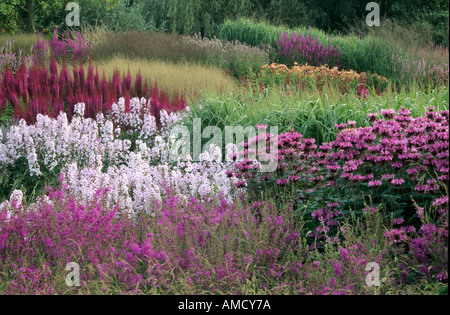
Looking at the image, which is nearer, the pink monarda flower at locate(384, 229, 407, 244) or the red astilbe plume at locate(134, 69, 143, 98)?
the pink monarda flower at locate(384, 229, 407, 244)

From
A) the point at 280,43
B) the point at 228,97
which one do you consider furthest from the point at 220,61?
the point at 228,97

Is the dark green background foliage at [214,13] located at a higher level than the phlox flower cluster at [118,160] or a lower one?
higher

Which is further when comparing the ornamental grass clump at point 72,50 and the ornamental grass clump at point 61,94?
the ornamental grass clump at point 72,50

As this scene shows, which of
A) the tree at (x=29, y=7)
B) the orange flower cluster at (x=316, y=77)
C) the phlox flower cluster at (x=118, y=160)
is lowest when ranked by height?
the phlox flower cluster at (x=118, y=160)

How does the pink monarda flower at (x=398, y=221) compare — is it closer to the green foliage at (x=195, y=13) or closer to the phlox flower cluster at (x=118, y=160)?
the phlox flower cluster at (x=118, y=160)

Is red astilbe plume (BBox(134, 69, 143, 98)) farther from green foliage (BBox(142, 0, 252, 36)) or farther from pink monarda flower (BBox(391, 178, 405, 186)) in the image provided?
green foliage (BBox(142, 0, 252, 36))

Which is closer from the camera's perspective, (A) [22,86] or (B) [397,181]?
(B) [397,181]

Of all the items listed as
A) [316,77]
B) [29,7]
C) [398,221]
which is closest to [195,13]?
[29,7]

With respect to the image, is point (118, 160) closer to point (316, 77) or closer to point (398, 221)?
point (398, 221)

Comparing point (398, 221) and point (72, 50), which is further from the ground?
point (72, 50)

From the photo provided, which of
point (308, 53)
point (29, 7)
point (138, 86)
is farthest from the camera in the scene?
point (29, 7)

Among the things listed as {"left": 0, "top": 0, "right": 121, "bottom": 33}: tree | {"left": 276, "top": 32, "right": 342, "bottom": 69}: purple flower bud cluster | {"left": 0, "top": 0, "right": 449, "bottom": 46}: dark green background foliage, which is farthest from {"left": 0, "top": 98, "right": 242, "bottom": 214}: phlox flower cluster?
{"left": 0, "top": 0, "right": 449, "bottom": 46}: dark green background foliage

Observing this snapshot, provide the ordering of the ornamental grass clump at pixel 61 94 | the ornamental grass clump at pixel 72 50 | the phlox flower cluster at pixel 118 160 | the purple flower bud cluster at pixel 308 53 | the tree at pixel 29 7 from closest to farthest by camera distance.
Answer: the phlox flower cluster at pixel 118 160 < the ornamental grass clump at pixel 61 94 < the ornamental grass clump at pixel 72 50 < the purple flower bud cluster at pixel 308 53 < the tree at pixel 29 7


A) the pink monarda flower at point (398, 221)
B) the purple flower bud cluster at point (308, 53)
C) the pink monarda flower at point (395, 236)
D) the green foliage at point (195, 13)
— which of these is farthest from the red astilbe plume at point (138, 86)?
the green foliage at point (195, 13)
